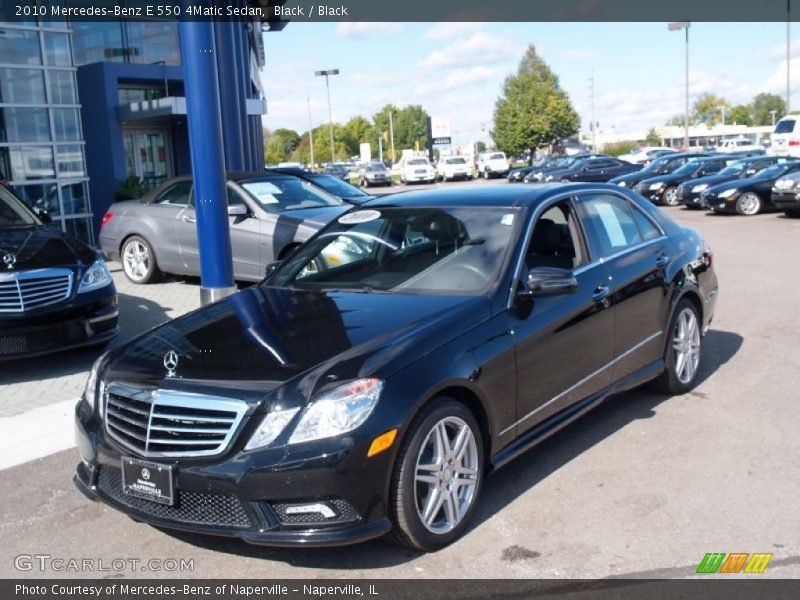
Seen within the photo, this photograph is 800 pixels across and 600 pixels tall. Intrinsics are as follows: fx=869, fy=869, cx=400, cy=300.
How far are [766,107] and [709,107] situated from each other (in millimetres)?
13309

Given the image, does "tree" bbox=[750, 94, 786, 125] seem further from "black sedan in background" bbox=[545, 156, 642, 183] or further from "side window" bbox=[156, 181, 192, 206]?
"side window" bbox=[156, 181, 192, 206]

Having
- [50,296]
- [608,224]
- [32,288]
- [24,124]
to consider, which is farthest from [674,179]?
[32,288]

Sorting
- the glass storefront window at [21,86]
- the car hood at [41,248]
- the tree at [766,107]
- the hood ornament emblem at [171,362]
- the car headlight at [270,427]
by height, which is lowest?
the car headlight at [270,427]

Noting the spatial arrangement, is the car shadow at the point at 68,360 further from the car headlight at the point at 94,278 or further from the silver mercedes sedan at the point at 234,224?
the silver mercedes sedan at the point at 234,224

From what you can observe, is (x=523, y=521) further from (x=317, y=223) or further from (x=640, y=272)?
(x=317, y=223)

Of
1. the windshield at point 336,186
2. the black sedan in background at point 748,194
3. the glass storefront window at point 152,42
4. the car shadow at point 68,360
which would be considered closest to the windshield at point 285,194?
the windshield at point 336,186

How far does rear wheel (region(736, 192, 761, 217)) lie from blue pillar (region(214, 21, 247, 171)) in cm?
1233

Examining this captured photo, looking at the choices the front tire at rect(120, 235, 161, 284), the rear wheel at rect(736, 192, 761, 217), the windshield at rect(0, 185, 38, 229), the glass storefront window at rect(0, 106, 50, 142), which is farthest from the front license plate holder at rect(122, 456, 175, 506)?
the rear wheel at rect(736, 192, 761, 217)

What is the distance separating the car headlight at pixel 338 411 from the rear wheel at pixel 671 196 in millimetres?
23783

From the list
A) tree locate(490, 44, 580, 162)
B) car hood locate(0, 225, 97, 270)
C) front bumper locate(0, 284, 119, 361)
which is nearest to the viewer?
front bumper locate(0, 284, 119, 361)

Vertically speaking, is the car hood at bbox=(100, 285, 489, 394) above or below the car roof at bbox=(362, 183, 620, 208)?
below

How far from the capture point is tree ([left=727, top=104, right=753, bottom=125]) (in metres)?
156

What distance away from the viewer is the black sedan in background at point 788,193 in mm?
19625

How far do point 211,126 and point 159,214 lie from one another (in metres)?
4.16
